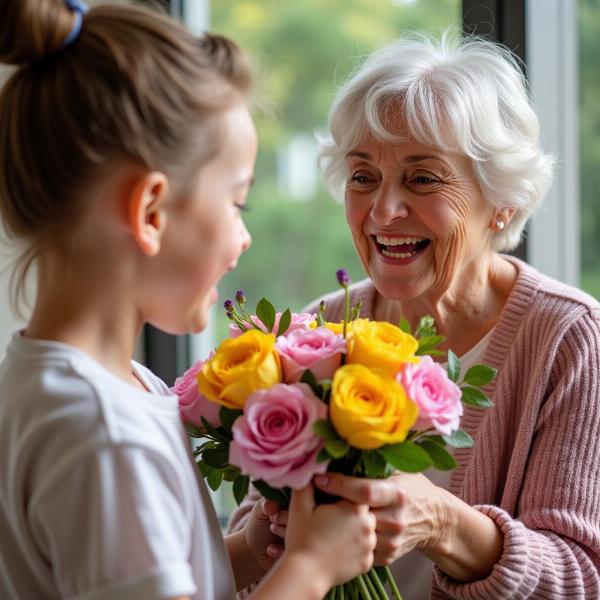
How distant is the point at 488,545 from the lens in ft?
5.03

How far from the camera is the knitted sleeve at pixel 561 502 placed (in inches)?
60.6

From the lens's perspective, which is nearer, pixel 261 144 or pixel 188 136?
pixel 188 136

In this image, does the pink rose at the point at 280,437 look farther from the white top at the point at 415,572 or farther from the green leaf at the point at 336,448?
the white top at the point at 415,572

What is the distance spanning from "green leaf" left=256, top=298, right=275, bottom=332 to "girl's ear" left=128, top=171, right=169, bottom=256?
0.29 metres

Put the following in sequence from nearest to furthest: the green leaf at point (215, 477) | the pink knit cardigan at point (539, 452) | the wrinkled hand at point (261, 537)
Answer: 1. the green leaf at point (215, 477)
2. the wrinkled hand at point (261, 537)
3. the pink knit cardigan at point (539, 452)

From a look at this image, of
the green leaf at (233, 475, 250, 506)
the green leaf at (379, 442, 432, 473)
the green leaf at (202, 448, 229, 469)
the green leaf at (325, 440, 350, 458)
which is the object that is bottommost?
the green leaf at (233, 475, 250, 506)

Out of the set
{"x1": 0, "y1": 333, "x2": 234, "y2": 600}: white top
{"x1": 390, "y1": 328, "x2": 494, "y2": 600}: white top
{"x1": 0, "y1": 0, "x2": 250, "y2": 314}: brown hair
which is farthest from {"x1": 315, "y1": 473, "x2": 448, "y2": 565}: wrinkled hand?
{"x1": 0, "y1": 0, "x2": 250, "y2": 314}: brown hair

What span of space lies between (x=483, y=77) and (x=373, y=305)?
22.1 inches

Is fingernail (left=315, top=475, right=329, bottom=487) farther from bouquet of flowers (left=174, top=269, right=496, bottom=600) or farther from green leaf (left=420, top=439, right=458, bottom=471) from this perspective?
green leaf (left=420, top=439, right=458, bottom=471)

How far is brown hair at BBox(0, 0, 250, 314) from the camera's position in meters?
1.07

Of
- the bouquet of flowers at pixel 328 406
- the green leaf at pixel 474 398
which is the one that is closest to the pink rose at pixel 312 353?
the bouquet of flowers at pixel 328 406

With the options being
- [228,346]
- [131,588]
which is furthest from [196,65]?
[131,588]

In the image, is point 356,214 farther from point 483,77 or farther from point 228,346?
point 228,346

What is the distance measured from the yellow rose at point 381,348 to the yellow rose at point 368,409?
0.02 metres
